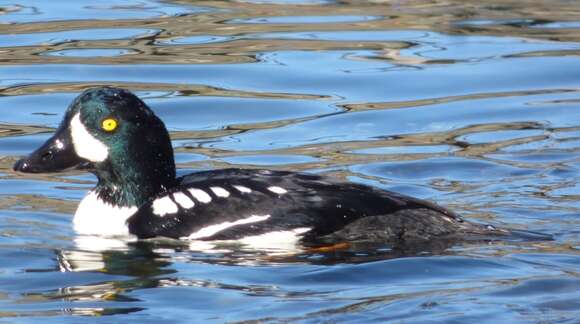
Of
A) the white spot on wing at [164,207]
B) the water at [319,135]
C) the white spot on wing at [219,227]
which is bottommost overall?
the water at [319,135]

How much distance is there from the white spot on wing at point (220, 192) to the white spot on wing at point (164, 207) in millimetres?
251

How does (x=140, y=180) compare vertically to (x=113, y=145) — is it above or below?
below

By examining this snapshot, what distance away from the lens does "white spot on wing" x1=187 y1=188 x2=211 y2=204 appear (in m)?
9.28

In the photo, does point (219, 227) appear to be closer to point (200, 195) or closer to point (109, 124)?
point (200, 195)

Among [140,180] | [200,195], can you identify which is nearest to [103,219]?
[140,180]

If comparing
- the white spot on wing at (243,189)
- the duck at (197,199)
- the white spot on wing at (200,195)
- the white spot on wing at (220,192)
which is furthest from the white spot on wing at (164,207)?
the white spot on wing at (243,189)

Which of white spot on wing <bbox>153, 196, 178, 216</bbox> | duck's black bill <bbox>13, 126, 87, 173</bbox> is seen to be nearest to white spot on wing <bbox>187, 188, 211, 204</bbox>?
white spot on wing <bbox>153, 196, 178, 216</bbox>

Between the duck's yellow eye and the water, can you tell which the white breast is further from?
the duck's yellow eye

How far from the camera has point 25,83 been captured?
1438cm

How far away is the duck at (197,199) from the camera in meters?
9.17

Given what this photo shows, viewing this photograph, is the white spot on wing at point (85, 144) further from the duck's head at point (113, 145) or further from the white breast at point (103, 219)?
the white breast at point (103, 219)

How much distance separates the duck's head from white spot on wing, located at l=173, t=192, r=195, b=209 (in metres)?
0.22

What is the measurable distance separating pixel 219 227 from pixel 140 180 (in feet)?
2.21

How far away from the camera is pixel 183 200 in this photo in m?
9.35
